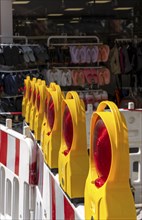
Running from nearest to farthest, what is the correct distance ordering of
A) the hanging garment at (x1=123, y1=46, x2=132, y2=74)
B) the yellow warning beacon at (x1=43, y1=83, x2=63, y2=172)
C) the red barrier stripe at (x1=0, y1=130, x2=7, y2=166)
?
the yellow warning beacon at (x1=43, y1=83, x2=63, y2=172)
the red barrier stripe at (x1=0, y1=130, x2=7, y2=166)
the hanging garment at (x1=123, y1=46, x2=132, y2=74)

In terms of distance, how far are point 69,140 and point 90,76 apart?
7.96m

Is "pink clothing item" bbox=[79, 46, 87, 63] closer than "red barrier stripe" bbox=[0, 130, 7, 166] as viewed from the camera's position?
No

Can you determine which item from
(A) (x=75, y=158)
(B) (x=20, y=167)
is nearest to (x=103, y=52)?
(B) (x=20, y=167)

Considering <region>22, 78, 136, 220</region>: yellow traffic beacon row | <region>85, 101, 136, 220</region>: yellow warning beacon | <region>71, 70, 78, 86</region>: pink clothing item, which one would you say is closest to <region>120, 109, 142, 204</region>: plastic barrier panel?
<region>22, 78, 136, 220</region>: yellow traffic beacon row

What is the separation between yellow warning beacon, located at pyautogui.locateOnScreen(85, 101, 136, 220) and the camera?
195 centimetres

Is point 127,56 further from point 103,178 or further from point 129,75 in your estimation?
point 103,178

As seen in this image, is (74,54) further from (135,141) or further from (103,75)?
(135,141)

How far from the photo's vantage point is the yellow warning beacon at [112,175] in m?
1.95

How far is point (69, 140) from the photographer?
2.69m

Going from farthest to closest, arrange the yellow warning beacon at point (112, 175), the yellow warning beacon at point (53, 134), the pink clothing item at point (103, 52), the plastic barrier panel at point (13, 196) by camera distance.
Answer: the pink clothing item at point (103, 52), the plastic barrier panel at point (13, 196), the yellow warning beacon at point (53, 134), the yellow warning beacon at point (112, 175)

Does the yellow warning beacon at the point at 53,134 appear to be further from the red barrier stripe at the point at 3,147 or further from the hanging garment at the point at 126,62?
the hanging garment at the point at 126,62

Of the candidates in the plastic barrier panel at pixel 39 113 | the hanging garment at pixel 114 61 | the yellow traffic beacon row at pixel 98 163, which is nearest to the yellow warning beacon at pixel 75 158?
the yellow traffic beacon row at pixel 98 163

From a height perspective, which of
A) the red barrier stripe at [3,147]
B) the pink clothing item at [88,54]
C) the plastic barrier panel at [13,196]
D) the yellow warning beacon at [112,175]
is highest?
the yellow warning beacon at [112,175]

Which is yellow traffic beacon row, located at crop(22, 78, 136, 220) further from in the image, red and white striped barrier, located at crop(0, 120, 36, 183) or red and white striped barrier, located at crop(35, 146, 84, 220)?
red and white striped barrier, located at crop(0, 120, 36, 183)
